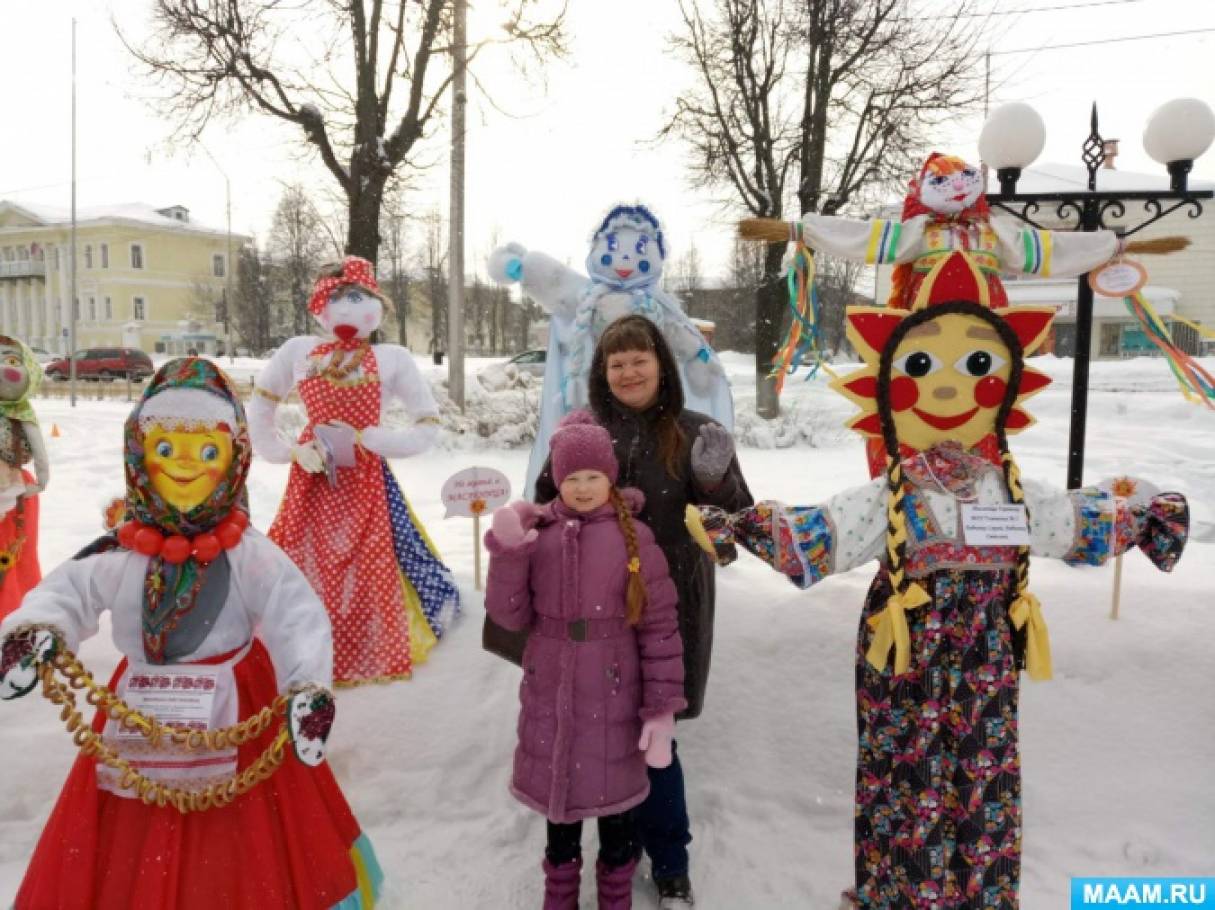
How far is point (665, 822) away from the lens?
2389 millimetres

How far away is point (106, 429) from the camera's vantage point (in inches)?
474

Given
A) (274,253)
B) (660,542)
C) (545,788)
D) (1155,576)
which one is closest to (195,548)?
(545,788)

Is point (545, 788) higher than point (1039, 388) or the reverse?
the reverse

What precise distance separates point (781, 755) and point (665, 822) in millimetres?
914

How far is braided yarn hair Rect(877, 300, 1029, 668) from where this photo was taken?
6.84ft

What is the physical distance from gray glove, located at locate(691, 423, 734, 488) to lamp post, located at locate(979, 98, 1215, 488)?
93.3 inches

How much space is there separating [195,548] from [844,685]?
2.57 meters

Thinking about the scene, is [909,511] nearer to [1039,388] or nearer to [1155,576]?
[1039,388]

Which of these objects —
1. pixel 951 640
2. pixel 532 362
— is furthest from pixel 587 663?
pixel 532 362

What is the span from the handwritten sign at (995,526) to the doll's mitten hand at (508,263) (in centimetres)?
221

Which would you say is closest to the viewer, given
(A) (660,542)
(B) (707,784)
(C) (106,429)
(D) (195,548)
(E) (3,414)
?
(D) (195,548)

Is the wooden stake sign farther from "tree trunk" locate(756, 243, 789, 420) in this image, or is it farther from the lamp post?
"tree trunk" locate(756, 243, 789, 420)

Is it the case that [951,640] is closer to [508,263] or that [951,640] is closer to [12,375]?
[508,263]

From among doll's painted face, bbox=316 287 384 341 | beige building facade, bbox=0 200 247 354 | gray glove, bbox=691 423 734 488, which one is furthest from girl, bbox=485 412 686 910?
beige building facade, bbox=0 200 247 354
